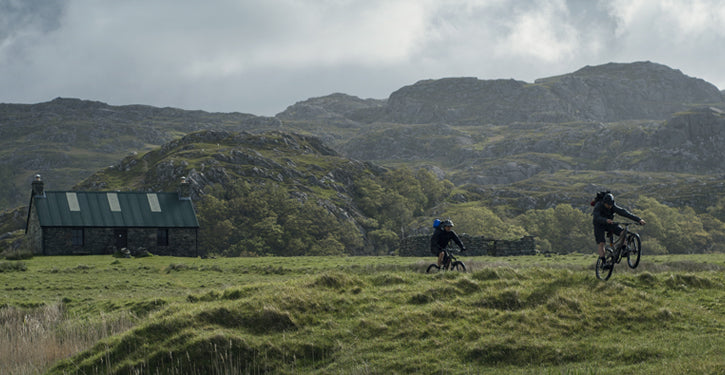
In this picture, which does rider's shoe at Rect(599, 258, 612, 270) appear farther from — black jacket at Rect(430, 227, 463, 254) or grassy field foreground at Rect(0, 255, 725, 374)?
black jacket at Rect(430, 227, 463, 254)

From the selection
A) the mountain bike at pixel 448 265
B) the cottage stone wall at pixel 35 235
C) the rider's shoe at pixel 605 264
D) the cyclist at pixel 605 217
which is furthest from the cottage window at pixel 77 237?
the rider's shoe at pixel 605 264

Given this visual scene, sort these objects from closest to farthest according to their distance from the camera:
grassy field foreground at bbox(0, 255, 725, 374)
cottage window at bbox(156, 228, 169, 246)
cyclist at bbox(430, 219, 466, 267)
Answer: grassy field foreground at bbox(0, 255, 725, 374) < cyclist at bbox(430, 219, 466, 267) < cottage window at bbox(156, 228, 169, 246)

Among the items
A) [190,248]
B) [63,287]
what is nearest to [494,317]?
[63,287]

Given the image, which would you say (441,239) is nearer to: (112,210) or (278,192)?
(112,210)

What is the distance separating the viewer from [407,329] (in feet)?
62.5

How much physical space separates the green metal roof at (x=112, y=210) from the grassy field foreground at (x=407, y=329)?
158ft

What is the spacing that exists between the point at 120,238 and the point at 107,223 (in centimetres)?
234

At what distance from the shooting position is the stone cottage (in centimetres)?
6938

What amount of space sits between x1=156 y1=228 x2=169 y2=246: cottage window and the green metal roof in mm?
621

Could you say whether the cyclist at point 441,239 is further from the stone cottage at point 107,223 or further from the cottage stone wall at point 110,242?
the cottage stone wall at point 110,242

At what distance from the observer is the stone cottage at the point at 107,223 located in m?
69.4

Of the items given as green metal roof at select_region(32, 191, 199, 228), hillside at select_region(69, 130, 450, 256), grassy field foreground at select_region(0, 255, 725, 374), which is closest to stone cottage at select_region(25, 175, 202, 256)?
green metal roof at select_region(32, 191, 199, 228)

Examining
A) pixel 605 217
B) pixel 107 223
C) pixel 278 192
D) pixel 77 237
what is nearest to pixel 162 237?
pixel 107 223

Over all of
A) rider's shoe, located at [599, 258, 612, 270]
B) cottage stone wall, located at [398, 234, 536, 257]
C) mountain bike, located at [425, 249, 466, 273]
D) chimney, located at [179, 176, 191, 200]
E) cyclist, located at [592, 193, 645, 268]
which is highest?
chimney, located at [179, 176, 191, 200]
